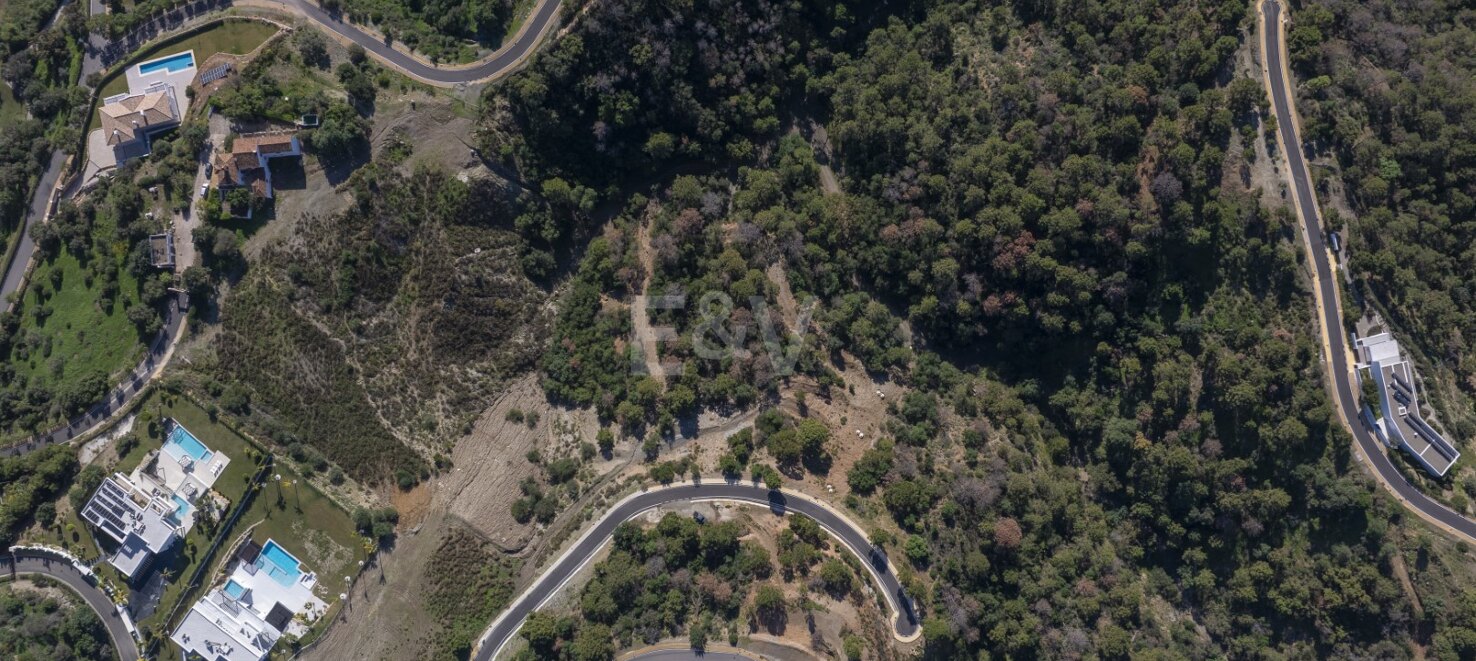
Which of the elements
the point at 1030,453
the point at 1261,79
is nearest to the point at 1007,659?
the point at 1030,453

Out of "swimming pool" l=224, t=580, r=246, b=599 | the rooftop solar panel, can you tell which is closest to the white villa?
the rooftop solar panel

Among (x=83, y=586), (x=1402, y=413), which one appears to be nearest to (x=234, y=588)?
(x=83, y=586)

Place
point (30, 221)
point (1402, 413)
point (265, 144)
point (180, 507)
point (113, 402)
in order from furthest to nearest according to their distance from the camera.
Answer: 1. point (30, 221)
2. point (113, 402)
3. point (265, 144)
4. point (180, 507)
5. point (1402, 413)

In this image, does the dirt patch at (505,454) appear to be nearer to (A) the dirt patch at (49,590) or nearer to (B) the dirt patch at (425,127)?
(B) the dirt patch at (425,127)

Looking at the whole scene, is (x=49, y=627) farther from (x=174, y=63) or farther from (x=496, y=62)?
(x=496, y=62)

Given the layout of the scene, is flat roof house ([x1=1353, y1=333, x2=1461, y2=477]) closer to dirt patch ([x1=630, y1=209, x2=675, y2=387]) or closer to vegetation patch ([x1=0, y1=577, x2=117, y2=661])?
dirt patch ([x1=630, y1=209, x2=675, y2=387])

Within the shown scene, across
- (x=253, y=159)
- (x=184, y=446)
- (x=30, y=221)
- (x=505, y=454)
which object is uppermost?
(x=253, y=159)
